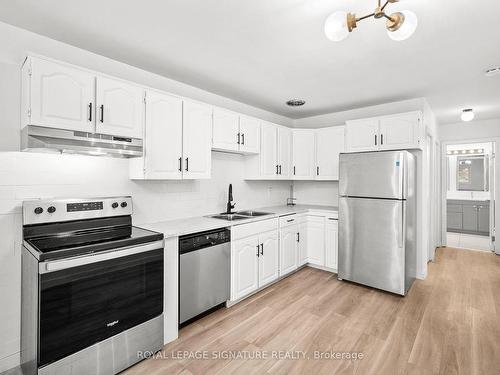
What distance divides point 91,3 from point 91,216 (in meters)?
1.53

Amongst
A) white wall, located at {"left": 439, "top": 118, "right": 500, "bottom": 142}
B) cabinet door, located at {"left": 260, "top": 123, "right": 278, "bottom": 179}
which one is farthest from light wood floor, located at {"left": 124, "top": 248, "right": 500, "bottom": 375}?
white wall, located at {"left": 439, "top": 118, "right": 500, "bottom": 142}

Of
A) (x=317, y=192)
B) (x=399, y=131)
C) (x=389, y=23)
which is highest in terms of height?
(x=389, y=23)

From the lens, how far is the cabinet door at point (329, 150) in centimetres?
402

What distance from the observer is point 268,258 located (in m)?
3.28

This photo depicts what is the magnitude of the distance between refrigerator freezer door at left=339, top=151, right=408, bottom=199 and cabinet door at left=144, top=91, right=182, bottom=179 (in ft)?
7.03

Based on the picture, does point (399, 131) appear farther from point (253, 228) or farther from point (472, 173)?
point (472, 173)

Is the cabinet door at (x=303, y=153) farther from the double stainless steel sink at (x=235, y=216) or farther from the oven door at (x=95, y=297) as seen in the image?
the oven door at (x=95, y=297)

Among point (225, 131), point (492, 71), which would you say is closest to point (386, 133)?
point (492, 71)

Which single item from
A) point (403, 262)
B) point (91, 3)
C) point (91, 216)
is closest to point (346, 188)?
point (403, 262)

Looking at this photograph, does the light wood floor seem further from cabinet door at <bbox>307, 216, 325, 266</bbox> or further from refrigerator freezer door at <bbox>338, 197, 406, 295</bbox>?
cabinet door at <bbox>307, 216, 325, 266</bbox>

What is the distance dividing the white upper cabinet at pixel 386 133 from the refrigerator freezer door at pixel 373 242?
0.81 meters

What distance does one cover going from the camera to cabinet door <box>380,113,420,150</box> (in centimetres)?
335

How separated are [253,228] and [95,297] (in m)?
1.70

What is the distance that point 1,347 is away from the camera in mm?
1894
